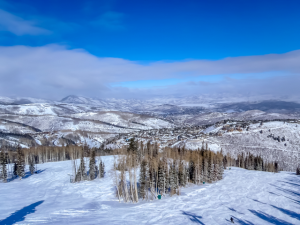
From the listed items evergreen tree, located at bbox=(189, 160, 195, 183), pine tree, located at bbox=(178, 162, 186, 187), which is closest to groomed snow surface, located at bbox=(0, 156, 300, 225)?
pine tree, located at bbox=(178, 162, 186, 187)

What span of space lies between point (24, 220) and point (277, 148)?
161203 millimetres

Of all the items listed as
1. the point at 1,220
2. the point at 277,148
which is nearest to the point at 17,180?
the point at 1,220

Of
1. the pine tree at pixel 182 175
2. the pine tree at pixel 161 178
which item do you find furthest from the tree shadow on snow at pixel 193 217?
the pine tree at pixel 182 175

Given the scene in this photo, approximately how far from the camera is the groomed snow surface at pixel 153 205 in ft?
107

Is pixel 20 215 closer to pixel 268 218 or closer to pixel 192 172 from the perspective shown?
pixel 268 218

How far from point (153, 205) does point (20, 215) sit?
2367 cm

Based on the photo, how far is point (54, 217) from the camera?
32.7m

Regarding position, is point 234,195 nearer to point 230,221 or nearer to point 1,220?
point 230,221

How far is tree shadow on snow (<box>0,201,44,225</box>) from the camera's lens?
30.7 metres

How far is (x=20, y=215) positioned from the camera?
34.1 m

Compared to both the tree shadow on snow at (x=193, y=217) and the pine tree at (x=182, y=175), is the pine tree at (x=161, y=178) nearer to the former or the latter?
the pine tree at (x=182, y=175)

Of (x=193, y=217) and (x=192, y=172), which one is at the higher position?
(x=192, y=172)

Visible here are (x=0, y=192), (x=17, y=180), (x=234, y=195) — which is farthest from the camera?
(x=17, y=180)

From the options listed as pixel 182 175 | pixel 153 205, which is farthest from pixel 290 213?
pixel 182 175
